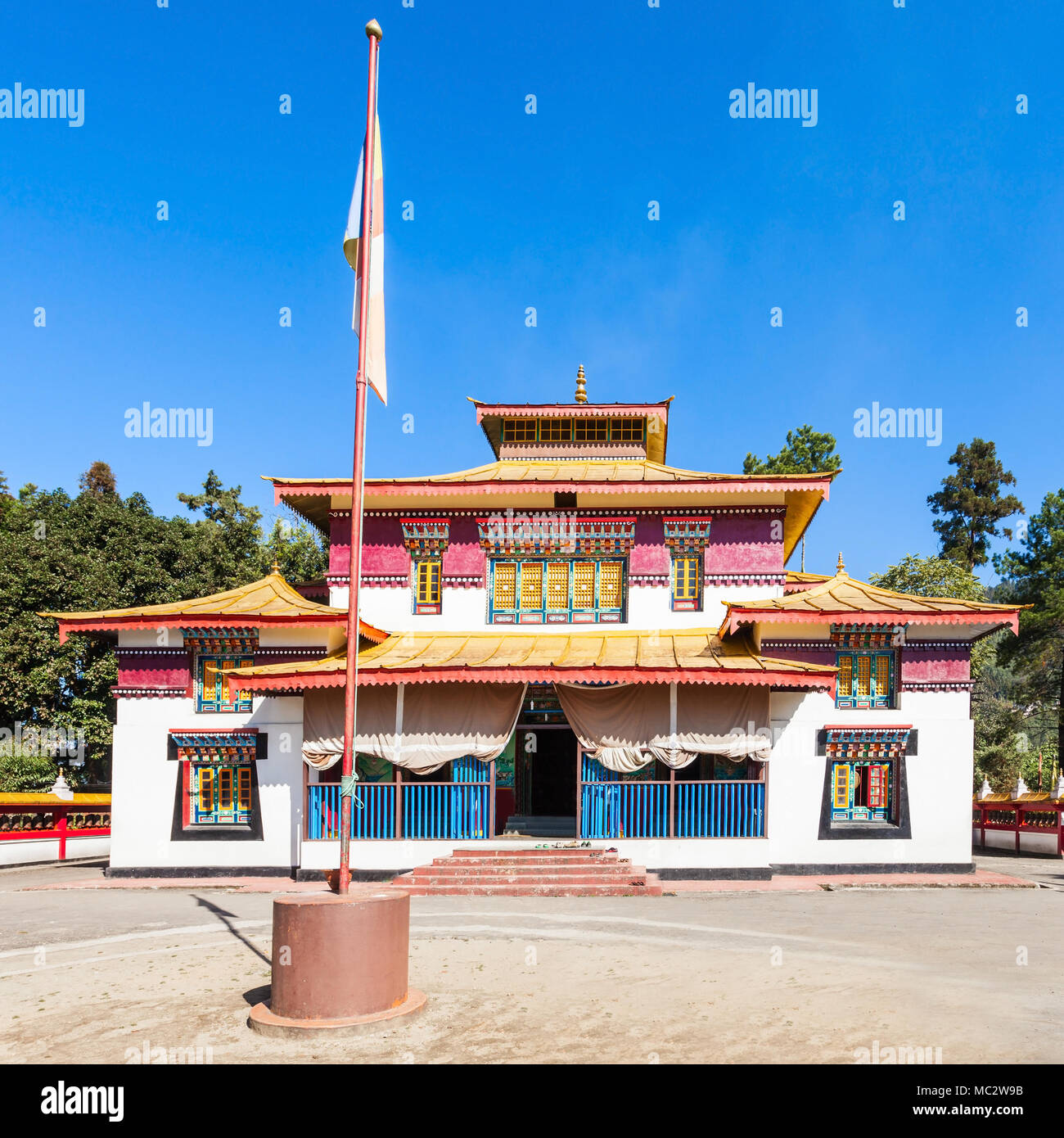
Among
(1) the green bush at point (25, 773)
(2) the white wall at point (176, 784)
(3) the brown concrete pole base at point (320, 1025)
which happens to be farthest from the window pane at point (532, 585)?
(1) the green bush at point (25, 773)

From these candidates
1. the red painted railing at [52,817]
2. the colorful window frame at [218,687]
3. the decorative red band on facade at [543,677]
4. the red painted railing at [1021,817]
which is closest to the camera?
the decorative red band on facade at [543,677]

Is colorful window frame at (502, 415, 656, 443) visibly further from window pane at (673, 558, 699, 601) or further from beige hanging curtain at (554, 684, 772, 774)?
beige hanging curtain at (554, 684, 772, 774)

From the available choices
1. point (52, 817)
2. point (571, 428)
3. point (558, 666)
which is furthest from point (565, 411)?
point (52, 817)

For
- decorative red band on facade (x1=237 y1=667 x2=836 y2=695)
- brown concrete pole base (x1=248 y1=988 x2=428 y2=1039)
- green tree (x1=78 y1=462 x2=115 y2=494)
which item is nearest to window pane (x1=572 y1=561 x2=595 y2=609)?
decorative red band on facade (x1=237 y1=667 x2=836 y2=695)

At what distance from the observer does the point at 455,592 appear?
20.9 m

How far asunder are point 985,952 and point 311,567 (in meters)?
35.5

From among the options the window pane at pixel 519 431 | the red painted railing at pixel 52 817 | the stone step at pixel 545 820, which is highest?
the window pane at pixel 519 431

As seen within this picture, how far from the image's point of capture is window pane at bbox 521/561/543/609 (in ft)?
68.6

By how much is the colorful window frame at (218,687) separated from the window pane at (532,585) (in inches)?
241

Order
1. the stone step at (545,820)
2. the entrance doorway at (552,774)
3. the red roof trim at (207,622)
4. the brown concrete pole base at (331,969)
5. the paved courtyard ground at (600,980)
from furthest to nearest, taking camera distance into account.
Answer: the entrance doorway at (552,774) → the stone step at (545,820) → the red roof trim at (207,622) → the brown concrete pole base at (331,969) → the paved courtyard ground at (600,980)

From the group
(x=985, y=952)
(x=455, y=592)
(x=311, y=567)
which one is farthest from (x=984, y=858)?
(x=311, y=567)

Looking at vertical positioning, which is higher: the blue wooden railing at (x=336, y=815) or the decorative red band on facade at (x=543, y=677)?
the decorative red band on facade at (x=543, y=677)

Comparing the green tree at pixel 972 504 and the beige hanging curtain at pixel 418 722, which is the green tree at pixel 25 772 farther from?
the green tree at pixel 972 504

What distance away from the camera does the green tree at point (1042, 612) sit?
141ft
